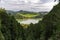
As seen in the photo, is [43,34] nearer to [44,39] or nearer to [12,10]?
[44,39]

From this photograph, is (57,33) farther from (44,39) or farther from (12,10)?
(12,10)

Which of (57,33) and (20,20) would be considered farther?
(20,20)

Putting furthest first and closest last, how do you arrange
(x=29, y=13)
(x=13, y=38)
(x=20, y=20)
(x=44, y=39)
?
(x=29, y=13) < (x=20, y=20) < (x=13, y=38) < (x=44, y=39)

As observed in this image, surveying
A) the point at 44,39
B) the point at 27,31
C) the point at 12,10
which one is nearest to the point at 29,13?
the point at 12,10

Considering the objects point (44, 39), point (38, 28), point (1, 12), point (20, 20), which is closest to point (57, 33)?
point (44, 39)

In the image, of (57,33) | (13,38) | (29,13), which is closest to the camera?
(57,33)

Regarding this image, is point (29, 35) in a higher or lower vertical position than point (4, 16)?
lower
